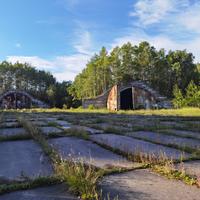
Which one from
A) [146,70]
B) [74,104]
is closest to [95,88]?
[74,104]

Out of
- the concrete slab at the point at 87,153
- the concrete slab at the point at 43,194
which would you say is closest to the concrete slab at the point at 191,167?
the concrete slab at the point at 87,153

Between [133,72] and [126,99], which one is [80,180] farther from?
[133,72]

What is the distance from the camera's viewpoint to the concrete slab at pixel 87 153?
2.81 metres

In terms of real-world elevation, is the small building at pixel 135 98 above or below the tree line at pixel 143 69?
below

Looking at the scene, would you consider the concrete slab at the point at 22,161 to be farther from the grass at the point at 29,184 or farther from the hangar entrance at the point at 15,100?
the hangar entrance at the point at 15,100

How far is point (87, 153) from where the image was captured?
3.37 m

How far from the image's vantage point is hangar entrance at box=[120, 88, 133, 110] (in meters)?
27.2

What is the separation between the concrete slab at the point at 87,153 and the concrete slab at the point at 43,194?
39 centimetres

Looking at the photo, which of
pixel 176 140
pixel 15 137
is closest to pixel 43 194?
pixel 15 137

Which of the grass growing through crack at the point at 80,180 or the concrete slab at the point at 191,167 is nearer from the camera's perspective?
the grass growing through crack at the point at 80,180

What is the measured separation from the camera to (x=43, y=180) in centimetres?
219

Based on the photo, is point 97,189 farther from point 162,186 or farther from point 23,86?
point 23,86

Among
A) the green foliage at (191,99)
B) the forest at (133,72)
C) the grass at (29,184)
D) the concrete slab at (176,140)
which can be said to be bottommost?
the grass at (29,184)

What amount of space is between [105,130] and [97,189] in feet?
11.6
